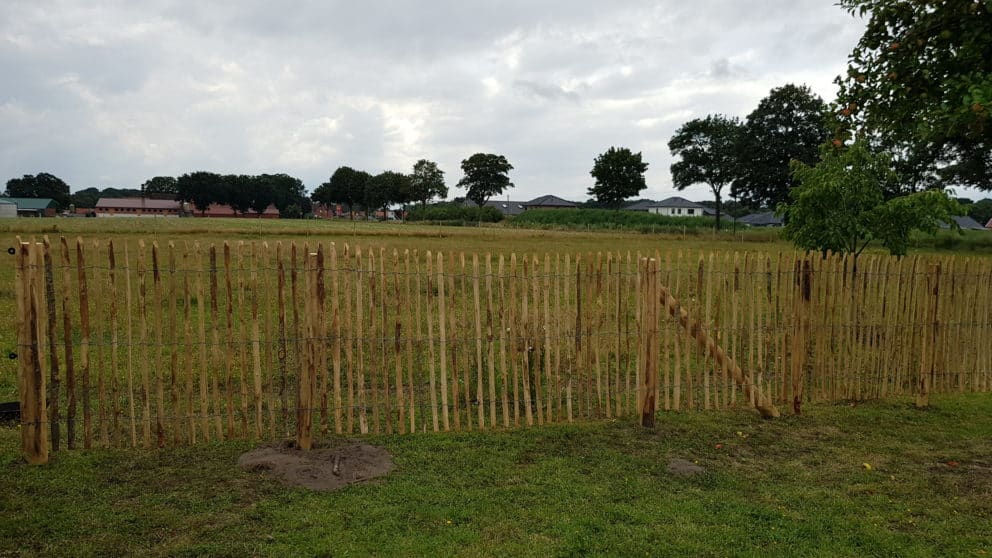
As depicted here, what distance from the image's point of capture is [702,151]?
2995 inches

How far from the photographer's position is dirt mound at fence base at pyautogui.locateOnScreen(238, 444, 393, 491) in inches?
218

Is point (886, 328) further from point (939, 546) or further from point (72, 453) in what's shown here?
point (72, 453)

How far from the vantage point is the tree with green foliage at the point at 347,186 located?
119125 millimetres

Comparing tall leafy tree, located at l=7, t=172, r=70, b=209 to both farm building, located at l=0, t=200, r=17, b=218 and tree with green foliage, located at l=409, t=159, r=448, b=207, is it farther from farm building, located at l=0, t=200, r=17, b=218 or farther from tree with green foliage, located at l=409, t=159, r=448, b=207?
tree with green foliage, located at l=409, t=159, r=448, b=207

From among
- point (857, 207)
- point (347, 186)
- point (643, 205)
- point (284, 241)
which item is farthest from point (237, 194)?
point (857, 207)

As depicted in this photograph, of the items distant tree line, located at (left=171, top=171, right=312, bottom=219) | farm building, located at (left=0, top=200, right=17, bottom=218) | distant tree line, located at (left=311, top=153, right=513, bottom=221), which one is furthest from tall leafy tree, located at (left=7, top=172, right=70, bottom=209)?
distant tree line, located at (left=311, top=153, right=513, bottom=221)

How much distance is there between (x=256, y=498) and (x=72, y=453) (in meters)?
2.22

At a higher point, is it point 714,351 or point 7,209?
point 7,209

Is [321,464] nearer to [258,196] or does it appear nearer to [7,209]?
[7,209]

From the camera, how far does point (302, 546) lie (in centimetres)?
435

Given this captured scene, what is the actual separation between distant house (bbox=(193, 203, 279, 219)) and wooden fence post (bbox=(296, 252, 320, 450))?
109651 millimetres

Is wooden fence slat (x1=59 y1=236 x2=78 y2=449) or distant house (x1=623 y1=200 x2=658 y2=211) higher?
distant house (x1=623 y1=200 x2=658 y2=211)

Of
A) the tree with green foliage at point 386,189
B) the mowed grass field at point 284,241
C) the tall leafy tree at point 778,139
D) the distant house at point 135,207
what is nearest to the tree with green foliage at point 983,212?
the tall leafy tree at point 778,139

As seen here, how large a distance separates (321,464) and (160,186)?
498 ft
